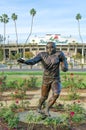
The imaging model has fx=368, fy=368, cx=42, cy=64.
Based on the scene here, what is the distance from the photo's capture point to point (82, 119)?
29.5 feet

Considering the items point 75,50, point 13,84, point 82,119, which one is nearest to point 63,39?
point 75,50

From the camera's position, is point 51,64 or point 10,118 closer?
point 10,118

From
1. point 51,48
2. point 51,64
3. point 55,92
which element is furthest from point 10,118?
point 51,48

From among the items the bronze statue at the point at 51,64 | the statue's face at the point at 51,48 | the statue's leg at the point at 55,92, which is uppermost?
the statue's face at the point at 51,48

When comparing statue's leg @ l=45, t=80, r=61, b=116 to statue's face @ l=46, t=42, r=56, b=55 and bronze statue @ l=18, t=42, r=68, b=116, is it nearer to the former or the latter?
bronze statue @ l=18, t=42, r=68, b=116

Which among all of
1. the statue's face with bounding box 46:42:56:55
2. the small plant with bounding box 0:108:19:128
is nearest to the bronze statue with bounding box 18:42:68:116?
the statue's face with bounding box 46:42:56:55

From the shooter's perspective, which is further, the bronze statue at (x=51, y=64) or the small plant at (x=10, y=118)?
the bronze statue at (x=51, y=64)

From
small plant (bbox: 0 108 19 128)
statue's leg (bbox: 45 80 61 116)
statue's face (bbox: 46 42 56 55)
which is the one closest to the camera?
small plant (bbox: 0 108 19 128)

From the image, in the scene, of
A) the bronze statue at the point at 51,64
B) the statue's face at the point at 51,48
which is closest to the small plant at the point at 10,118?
the bronze statue at the point at 51,64

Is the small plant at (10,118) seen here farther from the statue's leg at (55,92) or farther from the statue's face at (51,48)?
the statue's face at (51,48)

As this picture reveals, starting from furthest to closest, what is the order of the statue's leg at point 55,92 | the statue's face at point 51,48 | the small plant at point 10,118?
the statue's face at point 51,48 → the statue's leg at point 55,92 → the small plant at point 10,118

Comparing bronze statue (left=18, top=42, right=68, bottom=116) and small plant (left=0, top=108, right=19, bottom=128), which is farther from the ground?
bronze statue (left=18, top=42, right=68, bottom=116)

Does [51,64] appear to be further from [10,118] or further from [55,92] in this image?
[10,118]

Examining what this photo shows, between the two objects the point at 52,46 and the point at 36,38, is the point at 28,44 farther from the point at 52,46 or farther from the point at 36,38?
the point at 52,46
